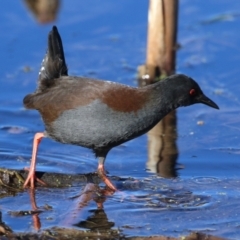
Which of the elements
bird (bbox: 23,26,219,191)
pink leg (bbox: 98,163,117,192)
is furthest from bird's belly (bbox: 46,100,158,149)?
pink leg (bbox: 98,163,117,192)

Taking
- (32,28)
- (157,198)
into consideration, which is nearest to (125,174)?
(157,198)

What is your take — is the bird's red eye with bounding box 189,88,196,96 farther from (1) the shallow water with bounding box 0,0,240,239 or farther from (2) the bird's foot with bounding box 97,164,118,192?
(2) the bird's foot with bounding box 97,164,118,192

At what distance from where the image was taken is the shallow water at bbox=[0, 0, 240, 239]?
251 inches

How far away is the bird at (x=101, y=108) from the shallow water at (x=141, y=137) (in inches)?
18.1

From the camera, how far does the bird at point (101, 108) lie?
264 inches

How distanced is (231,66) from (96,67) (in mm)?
1822

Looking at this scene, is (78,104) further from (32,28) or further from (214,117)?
(32,28)

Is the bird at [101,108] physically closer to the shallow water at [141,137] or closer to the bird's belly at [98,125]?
the bird's belly at [98,125]

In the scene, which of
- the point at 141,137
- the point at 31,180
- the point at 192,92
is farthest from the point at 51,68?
the point at 141,137

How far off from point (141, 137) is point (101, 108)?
2.00 m

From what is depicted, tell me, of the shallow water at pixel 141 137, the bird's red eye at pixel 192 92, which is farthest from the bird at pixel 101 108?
the shallow water at pixel 141 137

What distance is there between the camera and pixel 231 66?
10.5 meters

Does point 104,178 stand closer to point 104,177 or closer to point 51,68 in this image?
point 104,177

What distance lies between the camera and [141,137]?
865 centimetres
